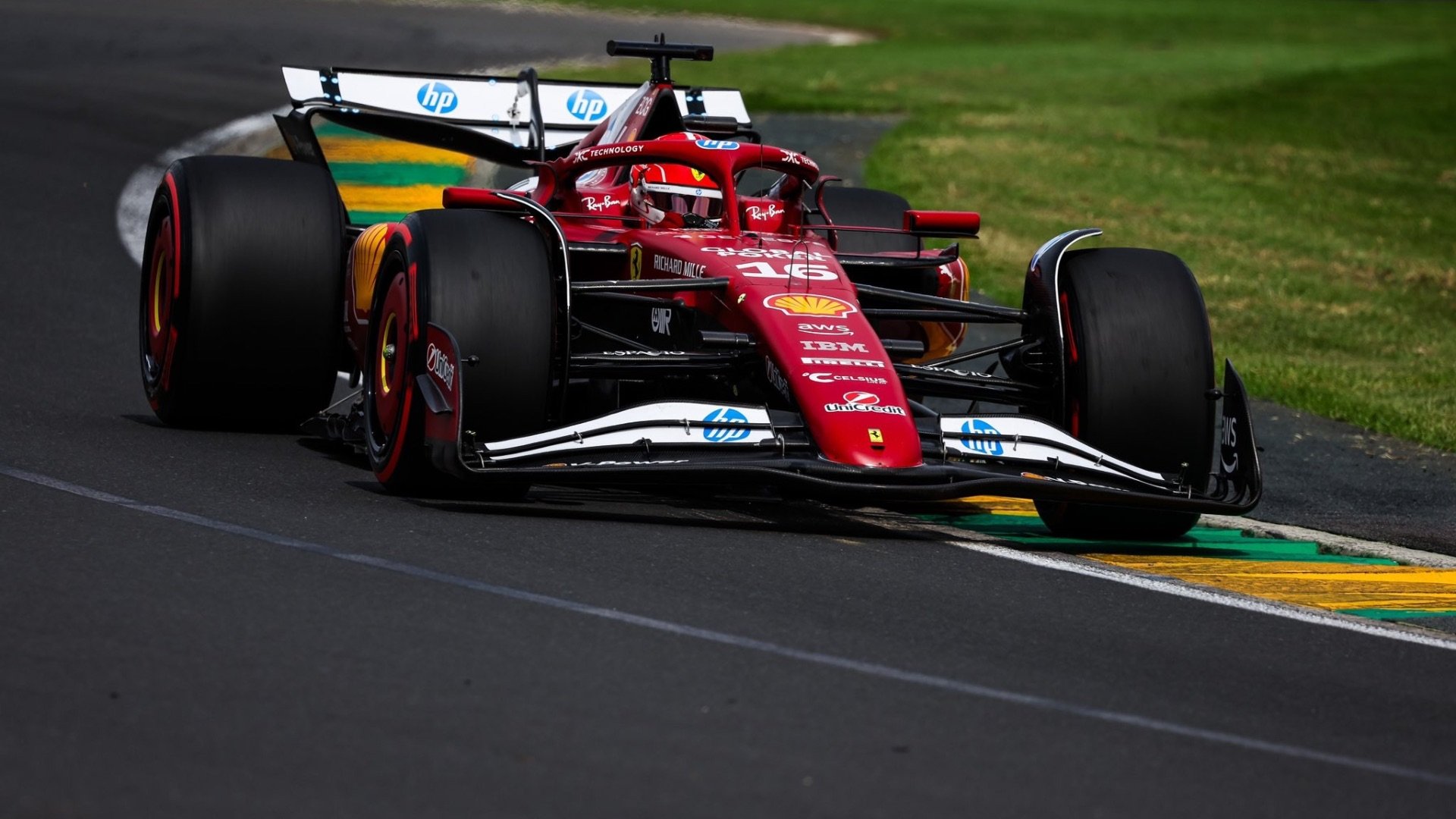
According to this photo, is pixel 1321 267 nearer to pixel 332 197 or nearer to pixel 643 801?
pixel 332 197

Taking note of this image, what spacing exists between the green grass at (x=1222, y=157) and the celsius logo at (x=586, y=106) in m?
4.12

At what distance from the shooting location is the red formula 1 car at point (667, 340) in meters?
6.86

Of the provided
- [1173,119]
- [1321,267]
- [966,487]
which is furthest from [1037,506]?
[1173,119]

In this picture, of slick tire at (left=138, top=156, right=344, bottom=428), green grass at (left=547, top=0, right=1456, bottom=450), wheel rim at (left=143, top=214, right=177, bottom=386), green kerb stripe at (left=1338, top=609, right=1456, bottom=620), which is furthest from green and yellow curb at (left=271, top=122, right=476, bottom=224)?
green kerb stripe at (left=1338, top=609, right=1456, bottom=620)

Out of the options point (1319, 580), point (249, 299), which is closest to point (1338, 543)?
point (1319, 580)

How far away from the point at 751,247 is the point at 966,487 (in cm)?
177

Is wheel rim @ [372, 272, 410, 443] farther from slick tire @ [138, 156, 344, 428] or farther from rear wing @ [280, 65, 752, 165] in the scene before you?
rear wing @ [280, 65, 752, 165]

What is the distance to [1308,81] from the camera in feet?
122

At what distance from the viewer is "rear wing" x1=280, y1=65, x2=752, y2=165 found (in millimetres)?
10383

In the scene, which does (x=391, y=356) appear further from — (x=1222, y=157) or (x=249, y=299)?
(x=1222, y=157)

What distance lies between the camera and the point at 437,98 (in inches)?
430

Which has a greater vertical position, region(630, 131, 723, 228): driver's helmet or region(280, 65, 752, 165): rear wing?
region(280, 65, 752, 165): rear wing

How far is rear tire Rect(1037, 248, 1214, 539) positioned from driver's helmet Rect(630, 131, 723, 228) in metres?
1.68

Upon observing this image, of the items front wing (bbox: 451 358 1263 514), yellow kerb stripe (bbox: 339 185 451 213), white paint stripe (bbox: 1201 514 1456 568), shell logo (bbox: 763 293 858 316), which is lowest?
white paint stripe (bbox: 1201 514 1456 568)
